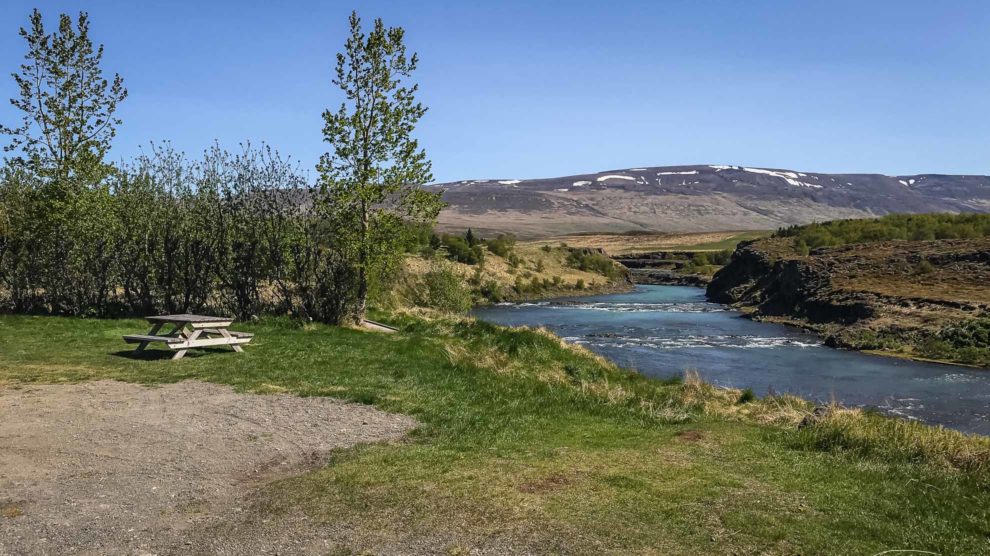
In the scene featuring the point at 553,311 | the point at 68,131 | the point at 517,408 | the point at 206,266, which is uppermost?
the point at 68,131

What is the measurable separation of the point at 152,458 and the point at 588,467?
550cm

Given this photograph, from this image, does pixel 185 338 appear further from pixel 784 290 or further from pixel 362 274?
pixel 784 290

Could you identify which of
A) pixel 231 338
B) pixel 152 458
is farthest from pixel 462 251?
pixel 152 458

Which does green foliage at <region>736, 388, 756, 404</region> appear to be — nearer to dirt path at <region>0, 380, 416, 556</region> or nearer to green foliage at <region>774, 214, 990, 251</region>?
dirt path at <region>0, 380, 416, 556</region>

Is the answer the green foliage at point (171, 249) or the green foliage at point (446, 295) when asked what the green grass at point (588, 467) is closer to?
the green foliage at point (171, 249)

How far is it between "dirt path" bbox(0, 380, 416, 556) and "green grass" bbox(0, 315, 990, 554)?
2.11ft

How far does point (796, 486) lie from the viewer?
880 cm

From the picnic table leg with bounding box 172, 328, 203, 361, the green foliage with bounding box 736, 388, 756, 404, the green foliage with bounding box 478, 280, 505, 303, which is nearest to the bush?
the green foliage with bounding box 478, 280, 505, 303

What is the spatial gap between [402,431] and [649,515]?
188 inches

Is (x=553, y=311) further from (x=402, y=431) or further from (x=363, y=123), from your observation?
(x=402, y=431)

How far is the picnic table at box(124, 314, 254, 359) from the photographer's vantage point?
16.9m

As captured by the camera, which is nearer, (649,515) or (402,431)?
(649,515)

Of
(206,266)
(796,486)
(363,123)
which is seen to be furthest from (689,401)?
(206,266)

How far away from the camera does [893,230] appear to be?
77.5 meters
